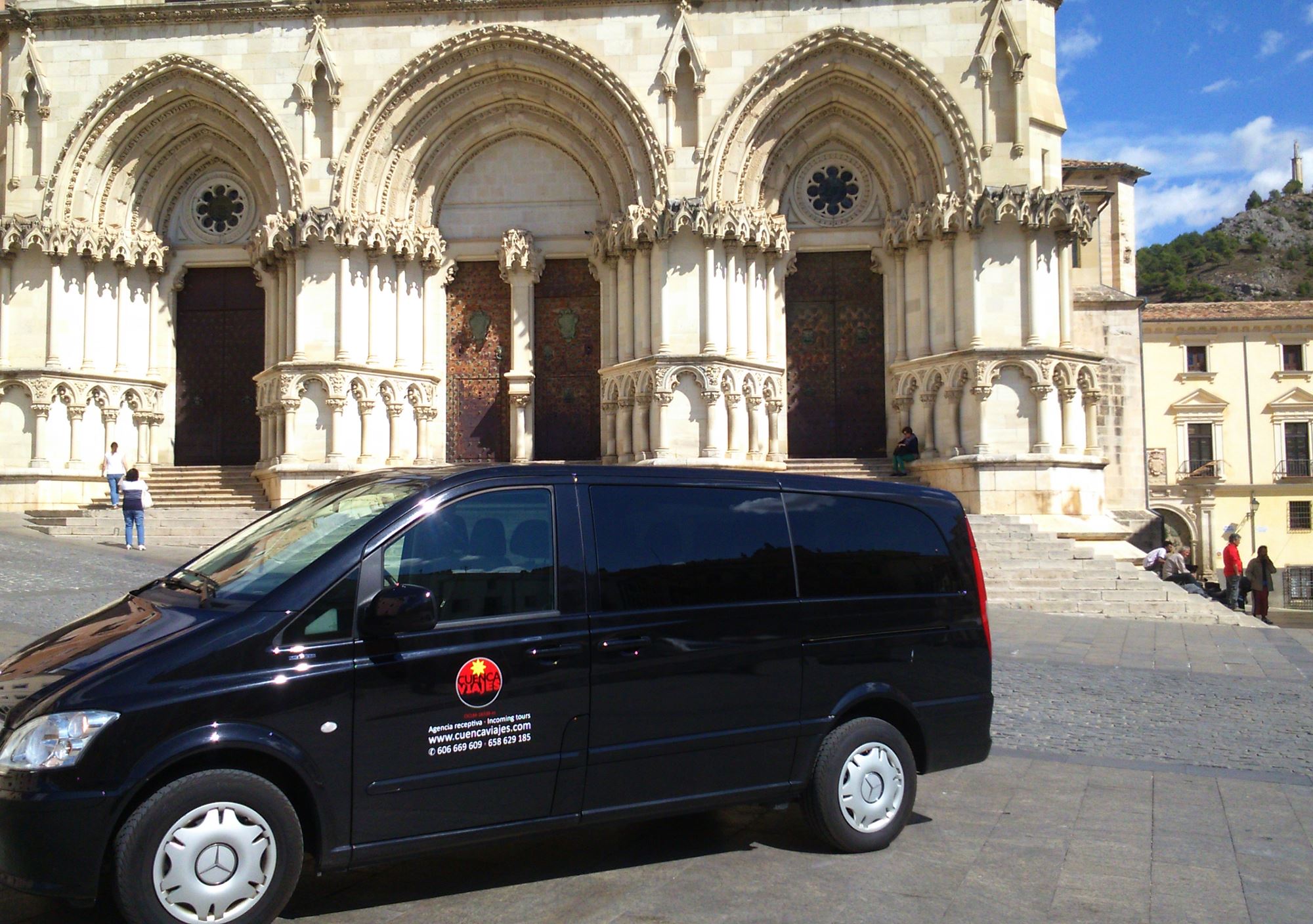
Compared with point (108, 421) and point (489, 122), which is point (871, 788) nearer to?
point (489, 122)

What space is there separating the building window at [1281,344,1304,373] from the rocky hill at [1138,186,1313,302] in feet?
87.7

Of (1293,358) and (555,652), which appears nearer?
(555,652)

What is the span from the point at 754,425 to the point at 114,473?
1067 centimetres

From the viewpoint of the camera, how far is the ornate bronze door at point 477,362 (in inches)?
793

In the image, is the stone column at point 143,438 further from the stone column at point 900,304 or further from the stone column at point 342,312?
the stone column at point 900,304

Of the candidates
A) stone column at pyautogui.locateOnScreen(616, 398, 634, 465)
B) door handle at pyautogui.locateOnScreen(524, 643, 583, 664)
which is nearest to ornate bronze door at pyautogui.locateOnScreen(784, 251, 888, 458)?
stone column at pyautogui.locateOnScreen(616, 398, 634, 465)

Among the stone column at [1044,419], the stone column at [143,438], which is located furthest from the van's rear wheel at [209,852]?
the stone column at [143,438]

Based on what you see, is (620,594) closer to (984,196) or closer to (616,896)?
(616,896)

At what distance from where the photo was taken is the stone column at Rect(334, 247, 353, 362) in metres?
18.3

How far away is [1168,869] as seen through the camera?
4945 millimetres

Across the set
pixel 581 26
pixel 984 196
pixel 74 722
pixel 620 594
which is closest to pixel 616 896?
pixel 620 594

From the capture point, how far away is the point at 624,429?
18750mm

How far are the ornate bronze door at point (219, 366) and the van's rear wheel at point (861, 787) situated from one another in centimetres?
1738

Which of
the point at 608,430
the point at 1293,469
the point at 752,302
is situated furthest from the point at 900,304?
the point at 1293,469
